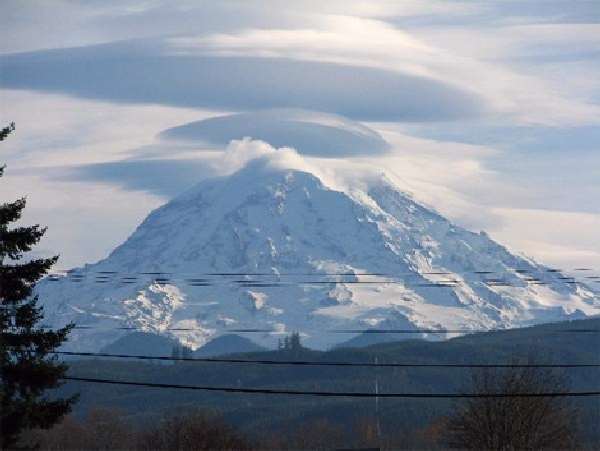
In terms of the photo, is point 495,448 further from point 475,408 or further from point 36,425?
Answer: point 36,425

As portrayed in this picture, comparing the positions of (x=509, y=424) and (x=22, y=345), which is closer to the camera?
(x=22, y=345)

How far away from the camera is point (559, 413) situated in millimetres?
114062

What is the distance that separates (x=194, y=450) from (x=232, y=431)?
A: 98.2 ft

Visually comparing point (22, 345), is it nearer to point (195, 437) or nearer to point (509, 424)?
point (509, 424)

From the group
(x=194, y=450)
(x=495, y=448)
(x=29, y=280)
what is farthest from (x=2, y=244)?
(x=194, y=450)

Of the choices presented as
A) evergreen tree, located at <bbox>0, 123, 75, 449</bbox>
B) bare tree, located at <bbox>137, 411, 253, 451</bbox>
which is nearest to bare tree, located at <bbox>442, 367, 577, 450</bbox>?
bare tree, located at <bbox>137, 411, 253, 451</bbox>

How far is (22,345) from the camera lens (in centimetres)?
5525

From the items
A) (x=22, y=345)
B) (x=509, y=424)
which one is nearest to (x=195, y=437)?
(x=509, y=424)

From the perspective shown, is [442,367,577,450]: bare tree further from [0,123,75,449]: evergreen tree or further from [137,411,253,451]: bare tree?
[0,123,75,449]: evergreen tree

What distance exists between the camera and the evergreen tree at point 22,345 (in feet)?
178

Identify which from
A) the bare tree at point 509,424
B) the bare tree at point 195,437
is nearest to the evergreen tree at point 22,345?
the bare tree at point 509,424

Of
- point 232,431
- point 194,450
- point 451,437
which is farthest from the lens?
point 232,431

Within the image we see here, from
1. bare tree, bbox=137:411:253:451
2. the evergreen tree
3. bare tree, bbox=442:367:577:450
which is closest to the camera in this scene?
the evergreen tree

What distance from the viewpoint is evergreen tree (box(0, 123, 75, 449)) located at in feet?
178
